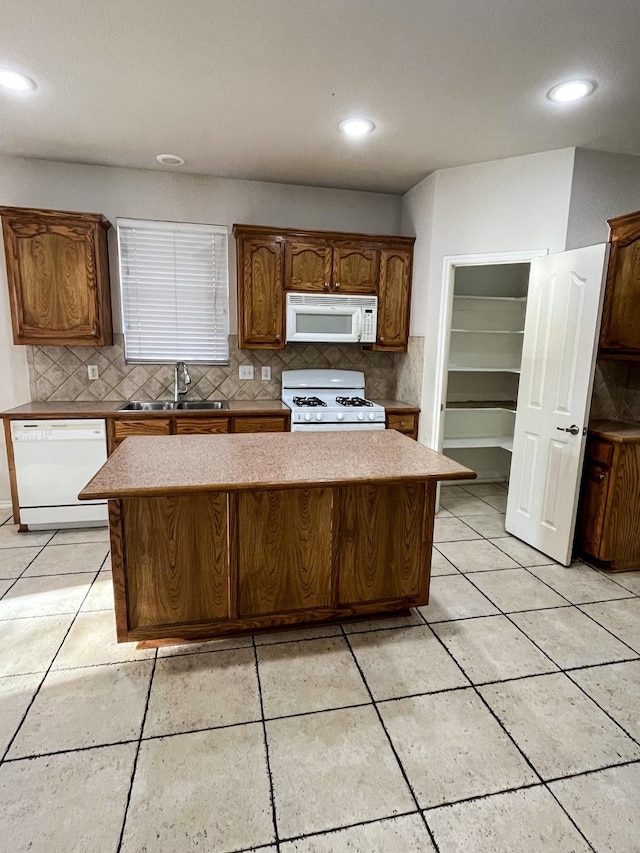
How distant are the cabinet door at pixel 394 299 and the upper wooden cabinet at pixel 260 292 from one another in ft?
2.79

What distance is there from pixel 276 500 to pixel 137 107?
232cm

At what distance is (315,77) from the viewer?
2268 mm

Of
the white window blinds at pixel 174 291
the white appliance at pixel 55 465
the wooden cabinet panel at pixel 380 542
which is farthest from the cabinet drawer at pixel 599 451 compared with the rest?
the white appliance at pixel 55 465

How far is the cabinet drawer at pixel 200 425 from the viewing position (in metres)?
3.46

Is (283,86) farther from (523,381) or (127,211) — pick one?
(523,381)

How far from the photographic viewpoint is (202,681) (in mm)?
1927

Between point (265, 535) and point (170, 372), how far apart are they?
2.32 metres

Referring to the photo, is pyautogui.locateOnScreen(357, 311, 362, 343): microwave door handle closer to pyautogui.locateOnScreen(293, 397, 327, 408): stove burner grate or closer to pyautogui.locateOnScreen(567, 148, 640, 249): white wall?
pyautogui.locateOnScreen(293, 397, 327, 408): stove burner grate

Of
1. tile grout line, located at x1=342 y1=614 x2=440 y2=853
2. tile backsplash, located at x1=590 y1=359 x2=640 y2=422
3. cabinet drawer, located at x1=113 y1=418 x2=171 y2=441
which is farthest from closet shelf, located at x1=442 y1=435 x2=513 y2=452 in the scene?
tile grout line, located at x1=342 y1=614 x2=440 y2=853

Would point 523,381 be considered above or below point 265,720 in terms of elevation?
above

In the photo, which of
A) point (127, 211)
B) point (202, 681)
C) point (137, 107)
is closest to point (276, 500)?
point (202, 681)

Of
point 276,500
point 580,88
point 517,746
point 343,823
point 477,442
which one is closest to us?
point 343,823

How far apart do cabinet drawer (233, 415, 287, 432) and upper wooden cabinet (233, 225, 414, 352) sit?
64 centimetres

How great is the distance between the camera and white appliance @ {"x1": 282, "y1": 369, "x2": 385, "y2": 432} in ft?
11.9
